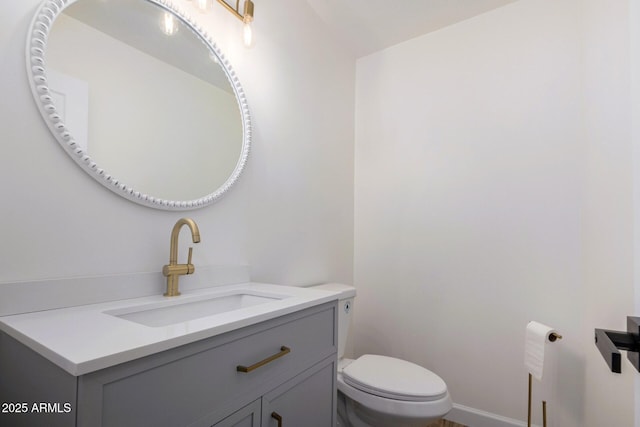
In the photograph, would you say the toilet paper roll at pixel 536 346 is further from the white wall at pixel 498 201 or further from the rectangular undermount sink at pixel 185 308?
the rectangular undermount sink at pixel 185 308

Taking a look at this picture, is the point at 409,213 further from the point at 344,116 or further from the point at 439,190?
the point at 344,116

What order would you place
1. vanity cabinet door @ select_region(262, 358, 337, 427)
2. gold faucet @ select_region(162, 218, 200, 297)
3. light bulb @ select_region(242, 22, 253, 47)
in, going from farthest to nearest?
light bulb @ select_region(242, 22, 253, 47)
gold faucet @ select_region(162, 218, 200, 297)
vanity cabinet door @ select_region(262, 358, 337, 427)

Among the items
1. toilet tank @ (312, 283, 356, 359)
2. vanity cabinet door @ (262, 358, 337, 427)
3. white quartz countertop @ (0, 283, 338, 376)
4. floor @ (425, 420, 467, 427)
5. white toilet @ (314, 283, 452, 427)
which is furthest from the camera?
floor @ (425, 420, 467, 427)

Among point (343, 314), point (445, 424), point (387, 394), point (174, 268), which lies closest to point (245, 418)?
point (174, 268)

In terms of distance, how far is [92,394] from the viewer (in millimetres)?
537

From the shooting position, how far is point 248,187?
1479 millimetres

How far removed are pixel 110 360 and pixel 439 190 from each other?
1.87m

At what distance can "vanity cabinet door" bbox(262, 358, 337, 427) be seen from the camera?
91 cm

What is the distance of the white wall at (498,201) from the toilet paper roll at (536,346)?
0.19 m

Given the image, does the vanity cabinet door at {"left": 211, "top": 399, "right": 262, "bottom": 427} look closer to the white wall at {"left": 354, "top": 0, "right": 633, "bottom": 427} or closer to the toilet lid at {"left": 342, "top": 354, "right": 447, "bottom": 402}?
the toilet lid at {"left": 342, "top": 354, "right": 447, "bottom": 402}

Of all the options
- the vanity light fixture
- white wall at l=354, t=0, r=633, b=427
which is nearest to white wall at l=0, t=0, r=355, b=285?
the vanity light fixture

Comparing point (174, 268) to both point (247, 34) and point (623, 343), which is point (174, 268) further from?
point (623, 343)

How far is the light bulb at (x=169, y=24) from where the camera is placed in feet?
3.85

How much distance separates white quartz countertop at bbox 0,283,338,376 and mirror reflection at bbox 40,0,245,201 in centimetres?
41
